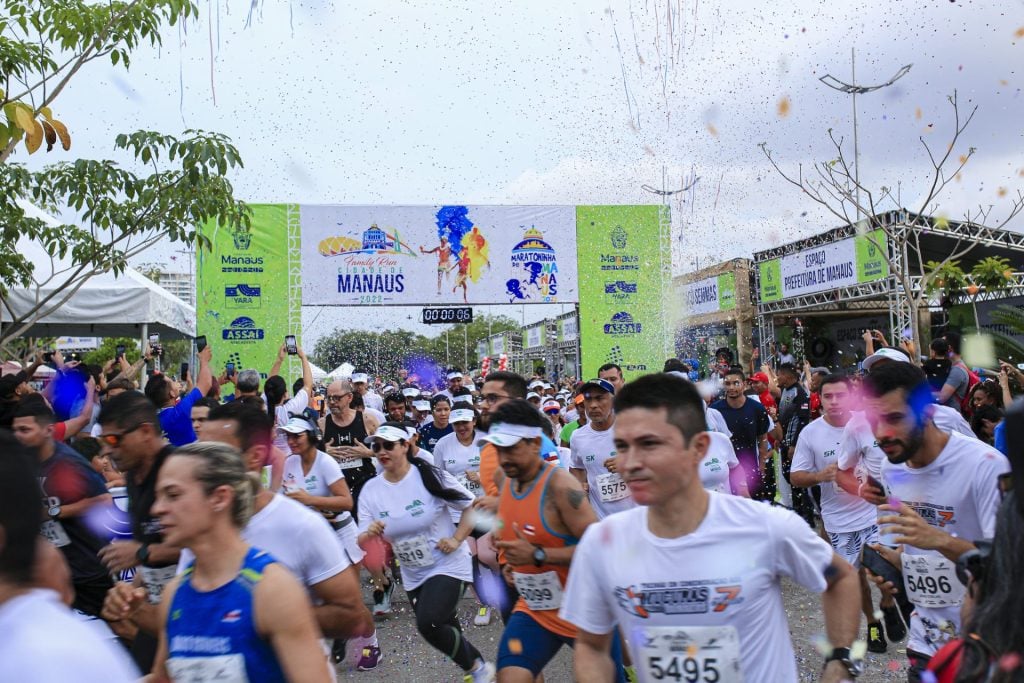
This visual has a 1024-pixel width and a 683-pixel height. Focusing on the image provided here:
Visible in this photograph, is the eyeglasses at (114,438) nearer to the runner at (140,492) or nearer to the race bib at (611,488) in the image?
the runner at (140,492)

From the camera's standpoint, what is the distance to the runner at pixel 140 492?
4.08 m

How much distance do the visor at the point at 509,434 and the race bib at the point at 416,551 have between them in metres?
1.79

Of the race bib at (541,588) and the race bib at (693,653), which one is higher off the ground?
the race bib at (693,653)

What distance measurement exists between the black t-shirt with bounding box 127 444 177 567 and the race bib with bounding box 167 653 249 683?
1.53 metres

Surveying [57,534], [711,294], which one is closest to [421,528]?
[57,534]

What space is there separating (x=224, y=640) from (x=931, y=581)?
2.93 m

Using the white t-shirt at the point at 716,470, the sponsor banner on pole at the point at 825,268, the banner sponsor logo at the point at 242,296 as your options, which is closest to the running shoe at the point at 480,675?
the white t-shirt at the point at 716,470

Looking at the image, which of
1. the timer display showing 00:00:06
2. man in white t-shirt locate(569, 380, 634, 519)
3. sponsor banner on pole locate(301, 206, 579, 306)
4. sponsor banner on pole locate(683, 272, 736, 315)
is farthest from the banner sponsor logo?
sponsor banner on pole locate(683, 272, 736, 315)

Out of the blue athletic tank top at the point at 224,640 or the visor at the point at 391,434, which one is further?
the visor at the point at 391,434

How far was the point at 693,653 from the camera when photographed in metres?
2.65

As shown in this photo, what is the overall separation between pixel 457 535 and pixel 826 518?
9.52 ft

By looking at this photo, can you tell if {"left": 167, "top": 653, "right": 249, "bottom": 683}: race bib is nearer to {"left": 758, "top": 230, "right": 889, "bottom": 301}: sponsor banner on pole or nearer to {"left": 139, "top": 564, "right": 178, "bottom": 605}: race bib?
{"left": 139, "top": 564, "right": 178, "bottom": 605}: race bib

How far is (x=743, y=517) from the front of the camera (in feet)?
9.00

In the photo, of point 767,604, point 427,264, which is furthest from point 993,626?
point 427,264
